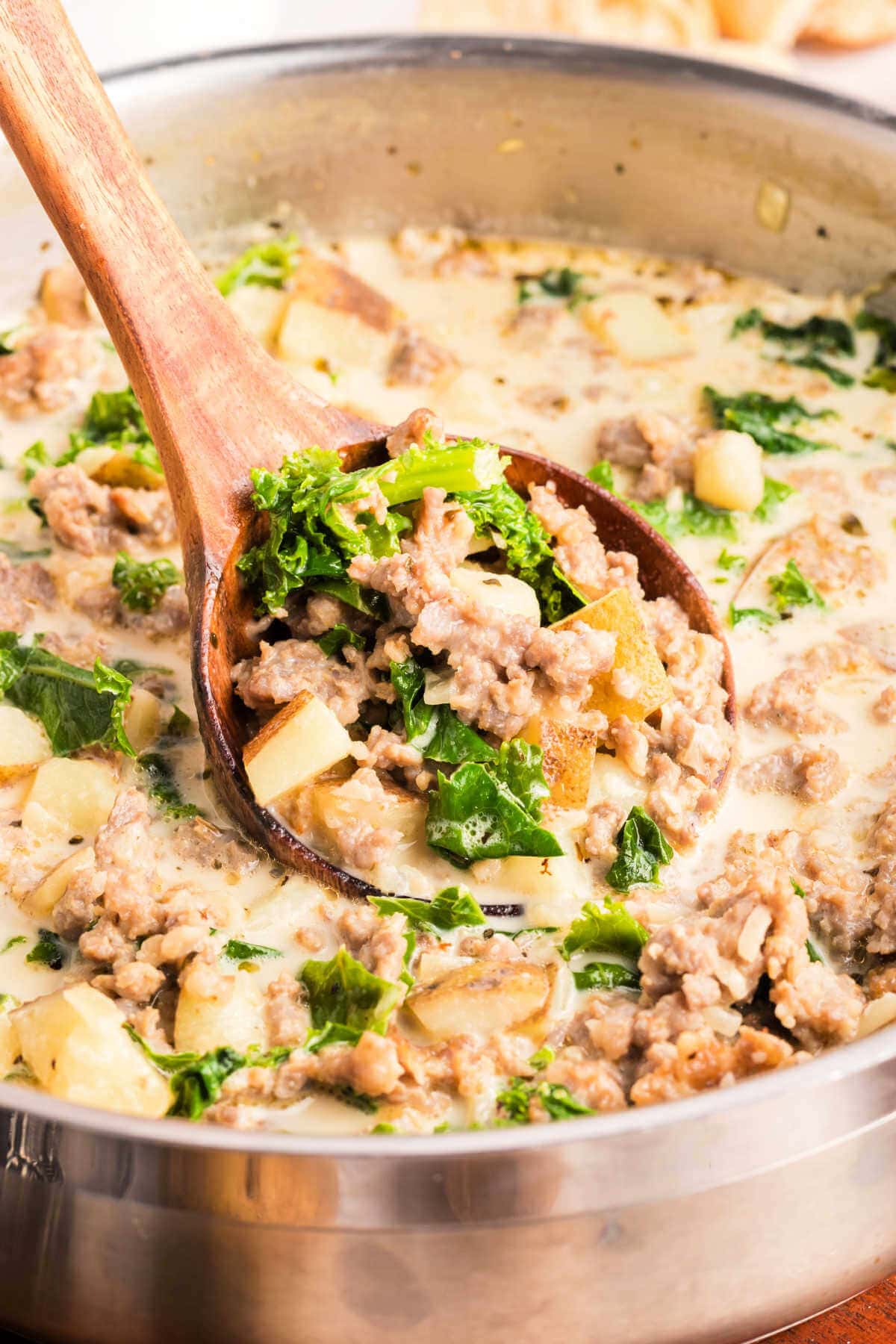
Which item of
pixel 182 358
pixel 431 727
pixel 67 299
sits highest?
pixel 182 358

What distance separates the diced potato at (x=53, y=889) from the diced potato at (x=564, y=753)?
940 mm

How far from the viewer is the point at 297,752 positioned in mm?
3029

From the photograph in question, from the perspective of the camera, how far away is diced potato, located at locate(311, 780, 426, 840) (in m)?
3.01

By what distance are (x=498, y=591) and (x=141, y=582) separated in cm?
100

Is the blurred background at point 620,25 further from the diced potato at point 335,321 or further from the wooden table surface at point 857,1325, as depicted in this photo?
the wooden table surface at point 857,1325

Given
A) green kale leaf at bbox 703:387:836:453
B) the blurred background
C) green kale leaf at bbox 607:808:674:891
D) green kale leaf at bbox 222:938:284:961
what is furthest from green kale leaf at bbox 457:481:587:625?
the blurred background

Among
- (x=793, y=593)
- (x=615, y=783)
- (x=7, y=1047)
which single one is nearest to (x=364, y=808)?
(x=615, y=783)

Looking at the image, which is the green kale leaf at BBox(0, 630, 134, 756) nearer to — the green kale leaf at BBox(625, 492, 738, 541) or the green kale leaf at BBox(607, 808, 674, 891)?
A: the green kale leaf at BBox(607, 808, 674, 891)

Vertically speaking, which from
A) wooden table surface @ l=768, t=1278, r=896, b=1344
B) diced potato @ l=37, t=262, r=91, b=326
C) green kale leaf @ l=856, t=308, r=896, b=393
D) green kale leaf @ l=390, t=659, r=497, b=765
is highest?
diced potato @ l=37, t=262, r=91, b=326

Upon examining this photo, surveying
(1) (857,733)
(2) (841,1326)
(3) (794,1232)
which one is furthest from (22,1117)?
(1) (857,733)

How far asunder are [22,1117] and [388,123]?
11.7 ft

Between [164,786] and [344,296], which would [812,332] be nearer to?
[344,296]

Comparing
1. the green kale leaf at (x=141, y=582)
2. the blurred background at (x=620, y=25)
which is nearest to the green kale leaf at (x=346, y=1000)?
the green kale leaf at (x=141, y=582)

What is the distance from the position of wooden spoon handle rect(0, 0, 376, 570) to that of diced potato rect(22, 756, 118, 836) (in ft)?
1.82
